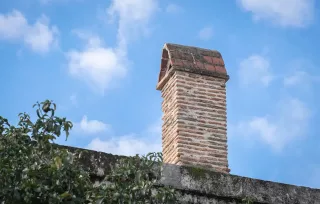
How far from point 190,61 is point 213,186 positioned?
2.94 meters

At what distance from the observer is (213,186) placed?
6.66m

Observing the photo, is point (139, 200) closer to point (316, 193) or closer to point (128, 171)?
Answer: point (128, 171)

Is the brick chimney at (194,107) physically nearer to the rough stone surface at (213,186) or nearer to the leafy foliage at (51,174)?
the rough stone surface at (213,186)

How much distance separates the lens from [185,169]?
260 inches

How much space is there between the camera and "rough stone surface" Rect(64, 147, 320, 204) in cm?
633

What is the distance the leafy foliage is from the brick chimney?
357cm

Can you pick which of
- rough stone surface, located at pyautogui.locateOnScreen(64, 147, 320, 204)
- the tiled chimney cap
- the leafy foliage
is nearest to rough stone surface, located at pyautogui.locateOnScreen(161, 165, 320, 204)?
rough stone surface, located at pyautogui.locateOnScreen(64, 147, 320, 204)

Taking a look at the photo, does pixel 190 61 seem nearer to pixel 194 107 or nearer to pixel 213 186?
pixel 194 107

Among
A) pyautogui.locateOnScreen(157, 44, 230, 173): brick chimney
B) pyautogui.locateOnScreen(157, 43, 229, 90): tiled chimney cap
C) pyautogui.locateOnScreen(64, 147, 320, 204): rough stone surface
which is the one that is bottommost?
pyautogui.locateOnScreen(64, 147, 320, 204): rough stone surface

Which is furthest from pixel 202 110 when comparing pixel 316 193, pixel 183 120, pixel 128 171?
pixel 128 171

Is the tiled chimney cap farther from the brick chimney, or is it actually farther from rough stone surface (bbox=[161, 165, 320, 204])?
rough stone surface (bbox=[161, 165, 320, 204])

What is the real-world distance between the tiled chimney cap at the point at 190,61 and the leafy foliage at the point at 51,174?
4071 mm

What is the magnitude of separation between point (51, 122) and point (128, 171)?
589 millimetres

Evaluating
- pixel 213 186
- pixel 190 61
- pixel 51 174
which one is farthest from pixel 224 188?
pixel 190 61
